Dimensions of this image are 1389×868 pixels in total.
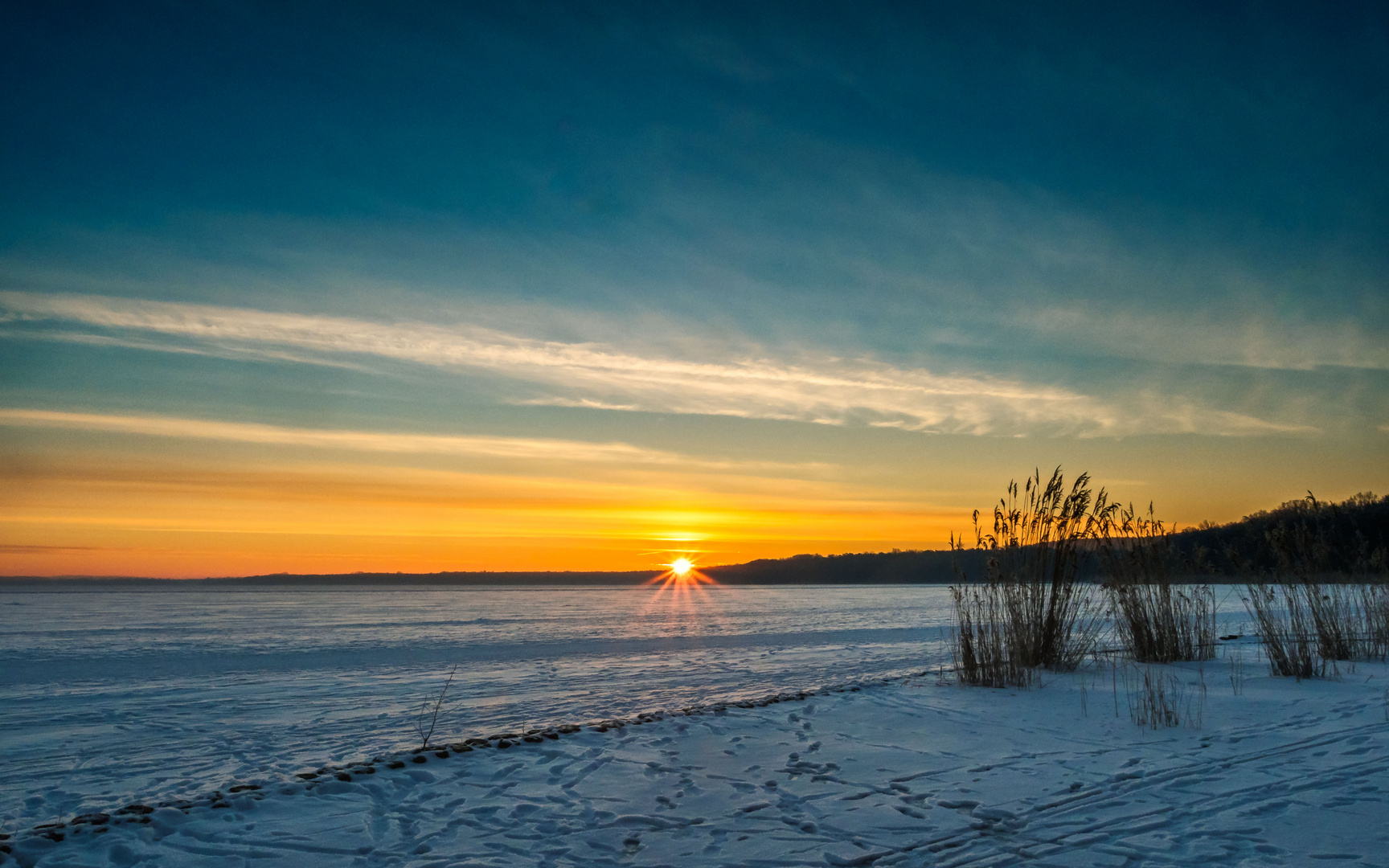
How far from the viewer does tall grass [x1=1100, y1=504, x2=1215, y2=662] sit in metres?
9.24

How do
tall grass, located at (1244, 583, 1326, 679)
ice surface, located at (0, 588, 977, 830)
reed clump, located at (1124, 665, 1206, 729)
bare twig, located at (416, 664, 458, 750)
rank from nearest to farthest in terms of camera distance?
1. ice surface, located at (0, 588, 977, 830)
2. reed clump, located at (1124, 665, 1206, 729)
3. bare twig, located at (416, 664, 458, 750)
4. tall grass, located at (1244, 583, 1326, 679)

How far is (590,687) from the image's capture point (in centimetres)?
942

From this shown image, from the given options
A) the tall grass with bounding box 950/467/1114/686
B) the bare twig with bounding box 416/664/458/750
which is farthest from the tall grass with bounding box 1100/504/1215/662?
the bare twig with bounding box 416/664/458/750

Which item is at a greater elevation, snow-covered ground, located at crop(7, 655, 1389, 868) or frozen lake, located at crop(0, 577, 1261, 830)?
snow-covered ground, located at crop(7, 655, 1389, 868)

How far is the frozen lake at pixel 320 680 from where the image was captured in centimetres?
582

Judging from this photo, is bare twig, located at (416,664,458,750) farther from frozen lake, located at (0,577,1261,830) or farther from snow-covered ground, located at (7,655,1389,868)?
snow-covered ground, located at (7,655,1389,868)

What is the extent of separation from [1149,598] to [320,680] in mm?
10693

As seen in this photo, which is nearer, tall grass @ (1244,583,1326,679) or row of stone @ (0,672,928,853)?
row of stone @ (0,672,928,853)

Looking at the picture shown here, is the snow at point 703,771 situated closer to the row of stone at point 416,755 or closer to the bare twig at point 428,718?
the row of stone at point 416,755

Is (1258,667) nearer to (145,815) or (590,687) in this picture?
(590,687)

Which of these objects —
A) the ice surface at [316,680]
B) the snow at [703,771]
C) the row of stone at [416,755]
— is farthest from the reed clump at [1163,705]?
the ice surface at [316,680]

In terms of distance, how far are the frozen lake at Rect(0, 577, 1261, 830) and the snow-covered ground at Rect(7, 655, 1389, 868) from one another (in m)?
1.21

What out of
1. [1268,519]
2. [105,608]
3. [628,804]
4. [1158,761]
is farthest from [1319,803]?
[1268,519]

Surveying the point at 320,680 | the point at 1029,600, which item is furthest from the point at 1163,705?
the point at 320,680
